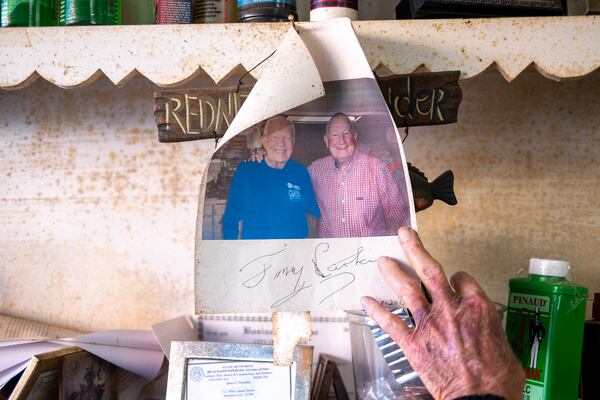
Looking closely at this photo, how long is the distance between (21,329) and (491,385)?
2.66ft

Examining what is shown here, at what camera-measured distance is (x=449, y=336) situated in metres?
0.73

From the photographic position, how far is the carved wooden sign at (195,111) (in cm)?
83

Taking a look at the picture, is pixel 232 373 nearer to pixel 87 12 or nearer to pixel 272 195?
pixel 272 195

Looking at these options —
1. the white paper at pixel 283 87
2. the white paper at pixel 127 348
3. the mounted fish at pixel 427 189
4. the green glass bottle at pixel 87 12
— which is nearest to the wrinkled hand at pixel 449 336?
the mounted fish at pixel 427 189

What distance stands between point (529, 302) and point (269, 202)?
40 cm

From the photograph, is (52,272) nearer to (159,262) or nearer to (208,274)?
(159,262)

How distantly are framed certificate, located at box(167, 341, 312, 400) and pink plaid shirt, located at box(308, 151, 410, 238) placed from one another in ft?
0.61

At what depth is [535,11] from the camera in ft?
3.01

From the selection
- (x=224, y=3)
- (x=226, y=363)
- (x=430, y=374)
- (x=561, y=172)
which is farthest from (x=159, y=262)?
(x=561, y=172)

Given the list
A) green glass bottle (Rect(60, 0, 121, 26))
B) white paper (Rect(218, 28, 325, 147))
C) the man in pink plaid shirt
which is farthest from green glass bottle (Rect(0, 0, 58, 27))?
the man in pink plaid shirt

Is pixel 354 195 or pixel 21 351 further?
pixel 21 351

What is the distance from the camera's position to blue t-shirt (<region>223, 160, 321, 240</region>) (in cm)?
81

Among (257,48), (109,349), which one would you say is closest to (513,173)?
(257,48)

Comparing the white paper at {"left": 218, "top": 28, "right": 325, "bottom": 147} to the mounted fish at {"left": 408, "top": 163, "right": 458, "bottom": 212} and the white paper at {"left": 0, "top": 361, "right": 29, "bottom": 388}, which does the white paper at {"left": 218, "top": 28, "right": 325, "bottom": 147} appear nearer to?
the mounted fish at {"left": 408, "top": 163, "right": 458, "bottom": 212}
